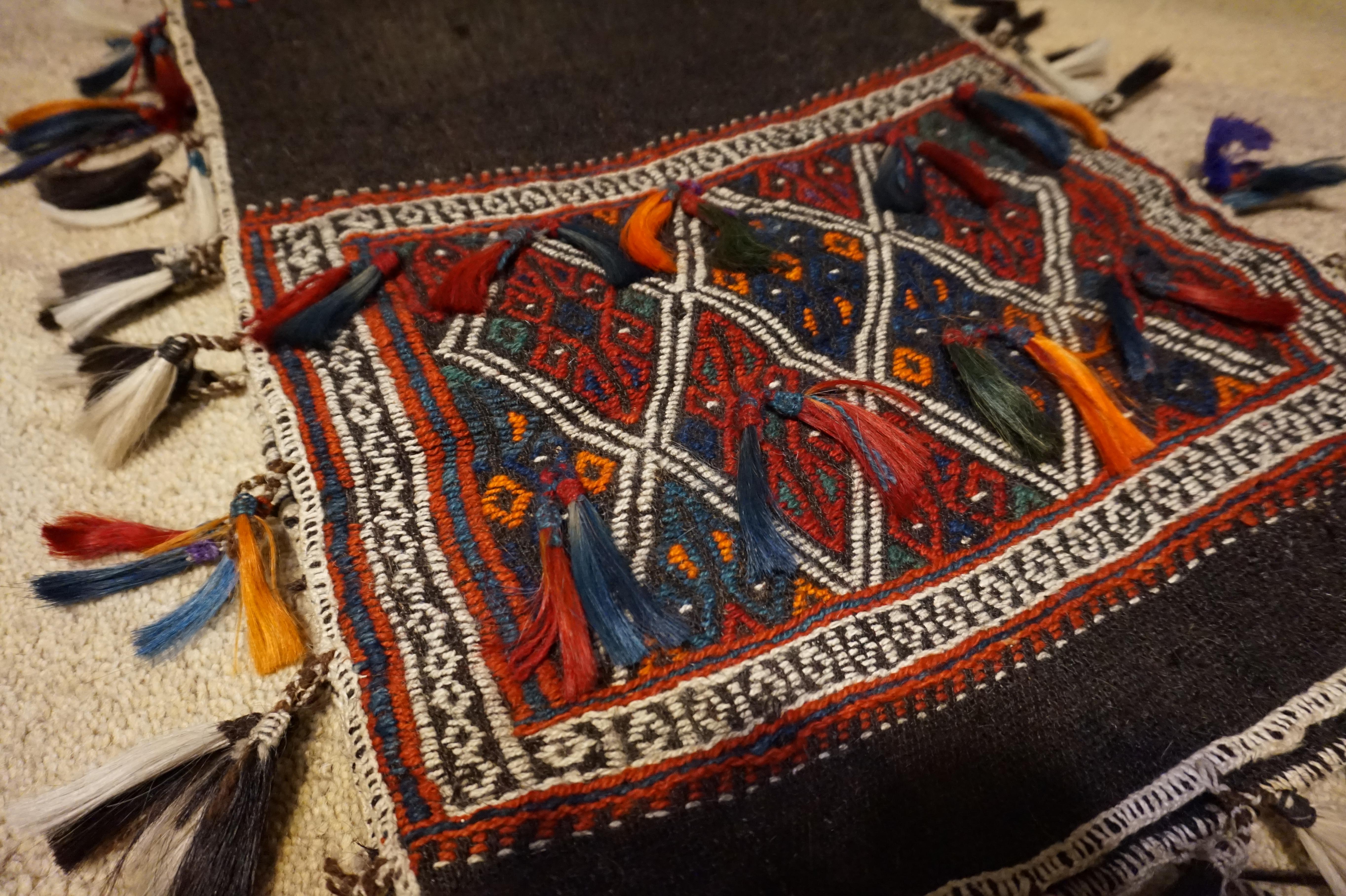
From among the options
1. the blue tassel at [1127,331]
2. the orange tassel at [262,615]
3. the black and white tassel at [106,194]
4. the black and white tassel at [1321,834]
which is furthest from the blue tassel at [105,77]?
the black and white tassel at [1321,834]

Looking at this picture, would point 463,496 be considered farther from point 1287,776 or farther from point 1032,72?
point 1032,72

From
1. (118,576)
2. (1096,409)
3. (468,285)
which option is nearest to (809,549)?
(1096,409)

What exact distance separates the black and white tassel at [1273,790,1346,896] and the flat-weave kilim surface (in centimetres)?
4

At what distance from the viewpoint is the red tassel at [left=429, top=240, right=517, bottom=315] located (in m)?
0.86

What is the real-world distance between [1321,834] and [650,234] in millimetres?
918

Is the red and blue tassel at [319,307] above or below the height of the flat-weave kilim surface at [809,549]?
above

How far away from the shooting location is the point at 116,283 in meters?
0.97

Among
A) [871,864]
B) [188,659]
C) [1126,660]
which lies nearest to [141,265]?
[188,659]

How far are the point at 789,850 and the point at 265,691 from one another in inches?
20.0

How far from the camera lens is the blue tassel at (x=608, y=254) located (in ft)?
2.97

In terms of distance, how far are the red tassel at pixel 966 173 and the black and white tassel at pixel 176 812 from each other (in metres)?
1.03

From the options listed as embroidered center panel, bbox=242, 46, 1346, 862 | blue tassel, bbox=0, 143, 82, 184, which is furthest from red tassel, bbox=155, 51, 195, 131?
embroidered center panel, bbox=242, 46, 1346, 862

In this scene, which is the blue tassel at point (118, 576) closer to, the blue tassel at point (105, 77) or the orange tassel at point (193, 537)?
the orange tassel at point (193, 537)

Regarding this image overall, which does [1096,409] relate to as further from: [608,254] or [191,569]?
[191,569]
